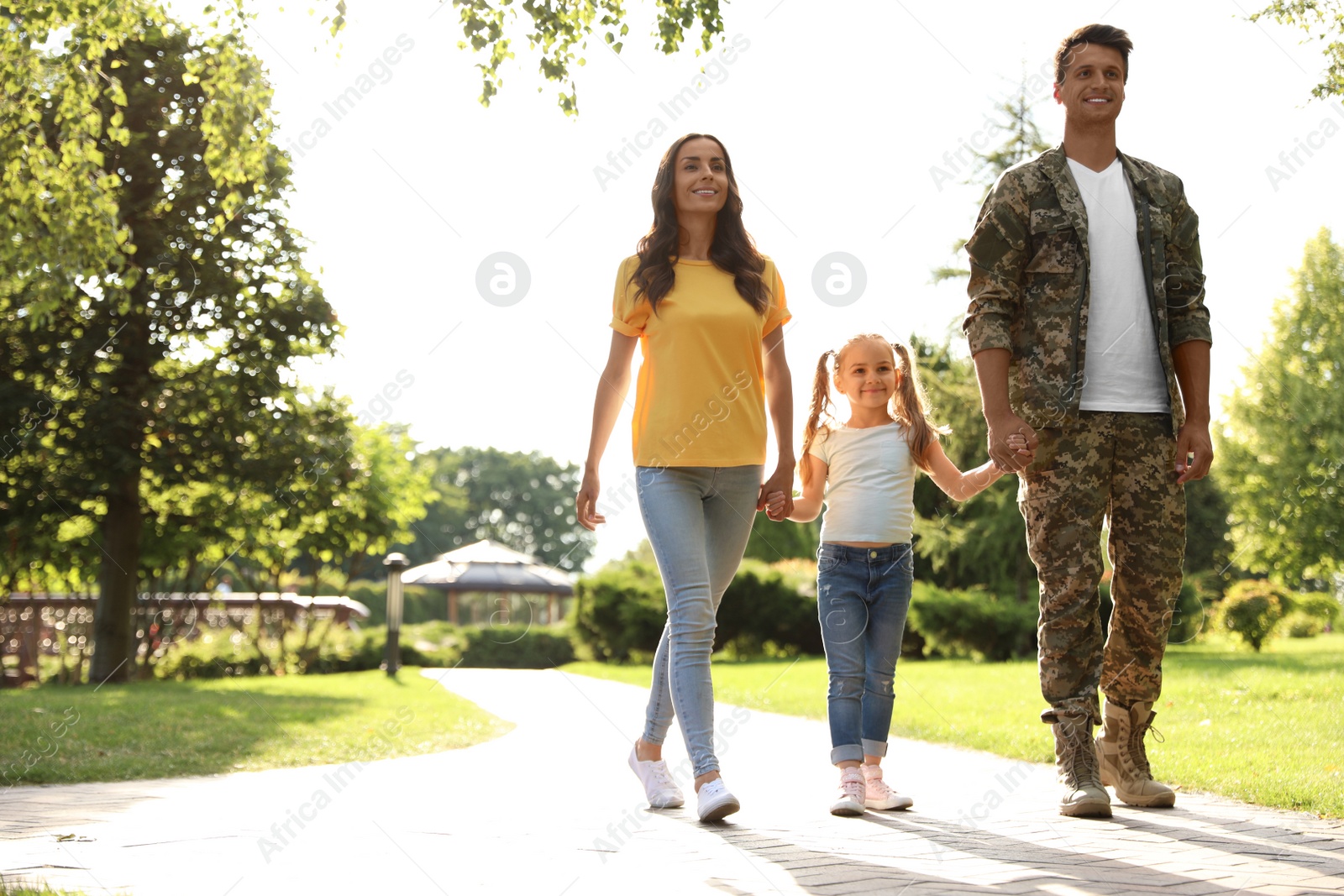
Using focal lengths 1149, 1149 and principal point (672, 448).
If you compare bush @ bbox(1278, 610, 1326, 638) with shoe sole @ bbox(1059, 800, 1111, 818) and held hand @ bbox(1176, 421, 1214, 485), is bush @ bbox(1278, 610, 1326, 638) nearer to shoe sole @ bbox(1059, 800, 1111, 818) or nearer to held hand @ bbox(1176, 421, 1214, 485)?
held hand @ bbox(1176, 421, 1214, 485)

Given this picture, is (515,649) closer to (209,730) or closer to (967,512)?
(967,512)

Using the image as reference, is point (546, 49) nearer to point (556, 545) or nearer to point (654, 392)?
point (654, 392)

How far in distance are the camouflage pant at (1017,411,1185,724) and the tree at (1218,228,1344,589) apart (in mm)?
28045

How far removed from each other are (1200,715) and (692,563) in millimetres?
4736

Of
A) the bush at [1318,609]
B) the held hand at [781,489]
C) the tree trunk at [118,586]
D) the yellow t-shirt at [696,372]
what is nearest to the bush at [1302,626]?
the bush at [1318,609]

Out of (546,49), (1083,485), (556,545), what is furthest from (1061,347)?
(556,545)

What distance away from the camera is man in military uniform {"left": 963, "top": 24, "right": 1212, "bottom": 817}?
3.55 meters

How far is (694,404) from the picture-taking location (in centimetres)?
367

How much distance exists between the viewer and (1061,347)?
360cm

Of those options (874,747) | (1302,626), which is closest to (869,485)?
(874,747)

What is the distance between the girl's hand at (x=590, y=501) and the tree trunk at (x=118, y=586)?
39.1 ft

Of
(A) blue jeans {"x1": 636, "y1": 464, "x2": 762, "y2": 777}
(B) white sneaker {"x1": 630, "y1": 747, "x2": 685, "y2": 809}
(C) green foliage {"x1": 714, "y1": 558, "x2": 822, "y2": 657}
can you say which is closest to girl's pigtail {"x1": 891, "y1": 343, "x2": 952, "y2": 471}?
(A) blue jeans {"x1": 636, "y1": 464, "x2": 762, "y2": 777}

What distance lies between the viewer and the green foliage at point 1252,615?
58.9ft

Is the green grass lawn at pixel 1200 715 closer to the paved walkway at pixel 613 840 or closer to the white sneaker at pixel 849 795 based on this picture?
the paved walkway at pixel 613 840
